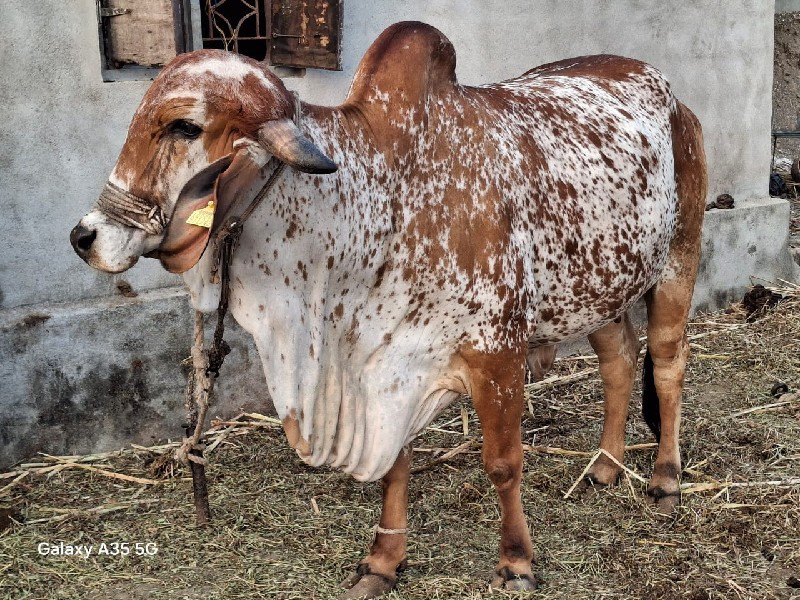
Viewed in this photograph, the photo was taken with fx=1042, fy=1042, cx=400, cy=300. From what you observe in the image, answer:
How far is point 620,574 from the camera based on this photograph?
340 cm

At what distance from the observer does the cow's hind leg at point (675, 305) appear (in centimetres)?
400

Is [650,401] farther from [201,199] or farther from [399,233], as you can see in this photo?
[201,199]

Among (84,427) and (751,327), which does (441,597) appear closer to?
(84,427)

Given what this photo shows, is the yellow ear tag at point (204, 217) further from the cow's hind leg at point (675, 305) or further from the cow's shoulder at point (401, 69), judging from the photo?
the cow's hind leg at point (675, 305)

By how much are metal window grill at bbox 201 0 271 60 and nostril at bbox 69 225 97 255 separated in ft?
7.42

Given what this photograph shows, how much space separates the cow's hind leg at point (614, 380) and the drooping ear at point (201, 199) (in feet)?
6.71

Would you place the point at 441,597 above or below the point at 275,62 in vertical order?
below

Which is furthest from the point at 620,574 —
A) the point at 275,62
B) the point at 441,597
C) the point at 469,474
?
the point at 275,62

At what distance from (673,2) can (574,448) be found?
295 centimetres

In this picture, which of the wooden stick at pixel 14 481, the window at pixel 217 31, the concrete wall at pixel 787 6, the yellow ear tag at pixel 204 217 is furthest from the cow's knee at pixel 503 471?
the concrete wall at pixel 787 6

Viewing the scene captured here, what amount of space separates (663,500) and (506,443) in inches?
43.3

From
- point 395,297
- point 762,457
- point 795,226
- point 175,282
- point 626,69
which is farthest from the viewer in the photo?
point 795,226

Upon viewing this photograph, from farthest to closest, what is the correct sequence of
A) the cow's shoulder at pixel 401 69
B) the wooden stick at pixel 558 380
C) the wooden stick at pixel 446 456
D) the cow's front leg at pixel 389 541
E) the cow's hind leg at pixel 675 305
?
the wooden stick at pixel 558 380
the wooden stick at pixel 446 456
the cow's hind leg at pixel 675 305
the cow's front leg at pixel 389 541
the cow's shoulder at pixel 401 69

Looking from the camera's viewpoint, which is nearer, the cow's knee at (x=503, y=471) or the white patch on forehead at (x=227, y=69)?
the white patch on forehead at (x=227, y=69)
